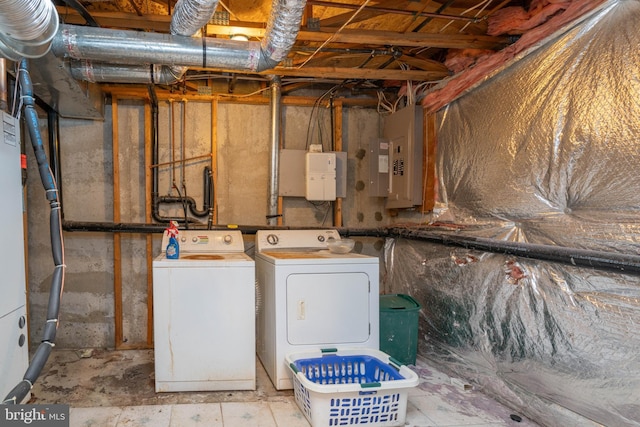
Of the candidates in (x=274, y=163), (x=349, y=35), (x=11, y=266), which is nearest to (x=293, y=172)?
(x=274, y=163)

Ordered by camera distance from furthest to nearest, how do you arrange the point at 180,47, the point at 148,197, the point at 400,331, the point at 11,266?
1. the point at 148,197
2. the point at 400,331
3. the point at 180,47
4. the point at 11,266

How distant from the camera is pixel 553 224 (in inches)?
82.4

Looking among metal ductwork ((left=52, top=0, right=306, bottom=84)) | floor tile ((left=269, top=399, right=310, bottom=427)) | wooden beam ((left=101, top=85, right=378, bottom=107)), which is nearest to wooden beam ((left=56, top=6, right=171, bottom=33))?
metal ductwork ((left=52, top=0, right=306, bottom=84))

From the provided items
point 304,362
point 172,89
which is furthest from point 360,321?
point 172,89

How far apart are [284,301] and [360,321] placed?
516 millimetres

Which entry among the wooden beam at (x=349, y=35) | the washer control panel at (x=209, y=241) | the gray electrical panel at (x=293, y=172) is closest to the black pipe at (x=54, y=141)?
the wooden beam at (x=349, y=35)

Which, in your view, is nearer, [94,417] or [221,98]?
[94,417]

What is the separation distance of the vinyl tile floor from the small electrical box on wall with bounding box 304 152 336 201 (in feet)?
4.97

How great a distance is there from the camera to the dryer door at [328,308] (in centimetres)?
257

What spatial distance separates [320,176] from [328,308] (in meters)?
1.36

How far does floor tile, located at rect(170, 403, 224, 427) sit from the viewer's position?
2186 millimetres

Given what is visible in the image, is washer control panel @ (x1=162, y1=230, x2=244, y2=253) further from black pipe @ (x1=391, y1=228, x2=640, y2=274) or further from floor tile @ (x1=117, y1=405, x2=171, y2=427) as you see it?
black pipe @ (x1=391, y1=228, x2=640, y2=274)

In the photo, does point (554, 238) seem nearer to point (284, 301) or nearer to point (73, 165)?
point (284, 301)

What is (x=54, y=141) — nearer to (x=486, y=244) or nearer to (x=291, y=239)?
(x=291, y=239)
